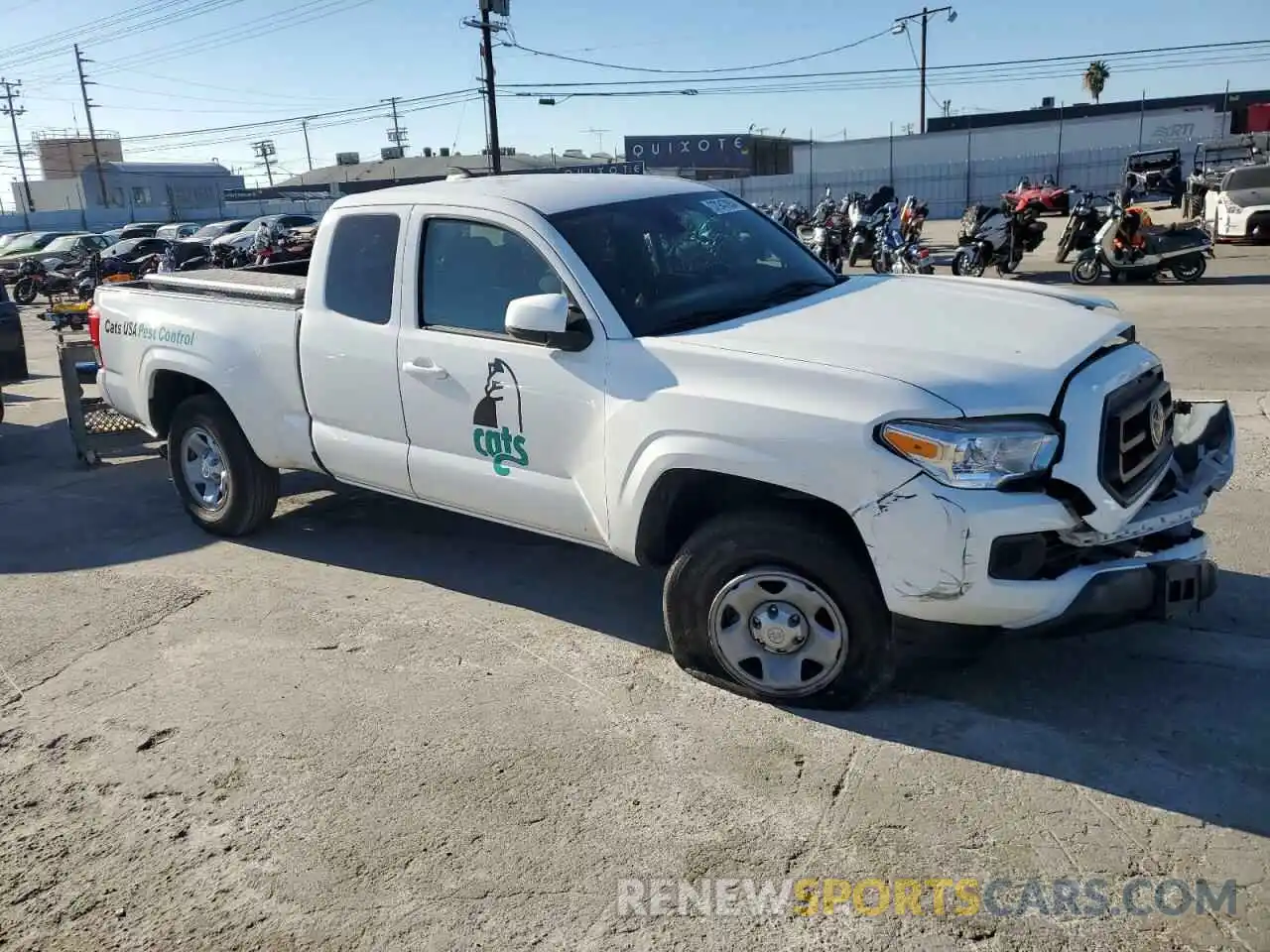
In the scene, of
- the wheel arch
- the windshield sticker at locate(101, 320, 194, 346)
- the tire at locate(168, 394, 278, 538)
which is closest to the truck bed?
the windshield sticker at locate(101, 320, 194, 346)

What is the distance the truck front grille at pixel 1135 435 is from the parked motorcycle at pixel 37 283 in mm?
23347

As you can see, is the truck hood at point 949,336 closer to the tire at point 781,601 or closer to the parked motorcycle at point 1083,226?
the tire at point 781,601

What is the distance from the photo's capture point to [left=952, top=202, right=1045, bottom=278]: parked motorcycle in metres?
17.3

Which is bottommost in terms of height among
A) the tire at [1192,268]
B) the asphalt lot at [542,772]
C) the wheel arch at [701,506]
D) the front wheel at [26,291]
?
the asphalt lot at [542,772]

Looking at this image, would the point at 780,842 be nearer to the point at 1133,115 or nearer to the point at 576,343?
the point at 576,343

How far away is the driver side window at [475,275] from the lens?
175 inches

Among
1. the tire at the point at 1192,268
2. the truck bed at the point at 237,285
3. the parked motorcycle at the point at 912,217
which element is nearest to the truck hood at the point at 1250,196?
the tire at the point at 1192,268

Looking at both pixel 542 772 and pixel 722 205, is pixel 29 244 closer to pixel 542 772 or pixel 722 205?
pixel 722 205

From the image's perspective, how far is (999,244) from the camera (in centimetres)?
1766

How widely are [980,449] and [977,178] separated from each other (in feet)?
129

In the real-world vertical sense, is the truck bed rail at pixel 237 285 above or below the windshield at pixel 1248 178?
above

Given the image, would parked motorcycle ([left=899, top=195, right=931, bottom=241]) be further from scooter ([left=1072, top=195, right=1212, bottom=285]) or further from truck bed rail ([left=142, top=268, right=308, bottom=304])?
truck bed rail ([left=142, top=268, right=308, bottom=304])

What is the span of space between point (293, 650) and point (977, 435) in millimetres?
3051

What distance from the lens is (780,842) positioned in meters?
3.15
